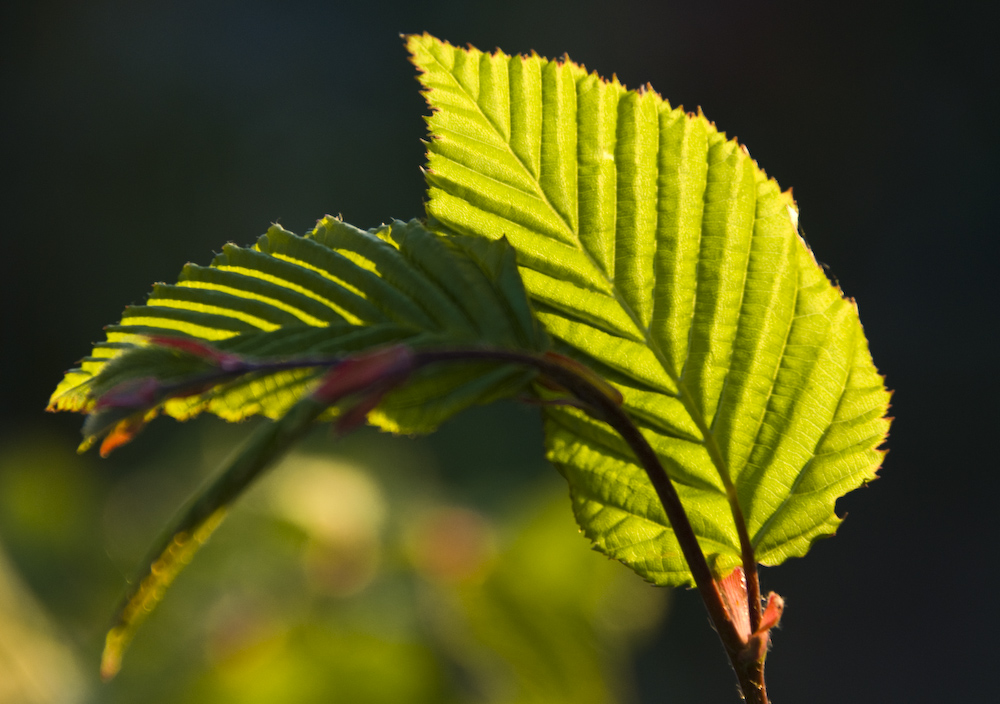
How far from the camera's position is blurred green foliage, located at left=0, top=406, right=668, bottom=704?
1.25 metres

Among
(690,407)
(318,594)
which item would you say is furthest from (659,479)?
(318,594)

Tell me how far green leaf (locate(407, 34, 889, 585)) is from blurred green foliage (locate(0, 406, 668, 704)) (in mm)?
794

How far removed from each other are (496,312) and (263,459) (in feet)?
0.59

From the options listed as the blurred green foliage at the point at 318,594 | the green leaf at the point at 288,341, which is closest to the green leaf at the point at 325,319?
the green leaf at the point at 288,341

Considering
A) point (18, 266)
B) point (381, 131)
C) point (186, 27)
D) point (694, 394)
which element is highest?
point (186, 27)

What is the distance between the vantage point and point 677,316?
0.57 metres

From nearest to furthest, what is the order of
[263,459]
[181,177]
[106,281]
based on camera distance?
1. [263,459]
2. [106,281]
3. [181,177]

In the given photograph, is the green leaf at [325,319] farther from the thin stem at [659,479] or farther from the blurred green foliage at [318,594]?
the blurred green foliage at [318,594]

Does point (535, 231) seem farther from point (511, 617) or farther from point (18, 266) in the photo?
point (18, 266)

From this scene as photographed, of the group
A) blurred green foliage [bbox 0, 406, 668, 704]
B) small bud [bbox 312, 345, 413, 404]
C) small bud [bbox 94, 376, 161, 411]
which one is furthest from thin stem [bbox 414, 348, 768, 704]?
blurred green foliage [bbox 0, 406, 668, 704]

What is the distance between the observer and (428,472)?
8.37 feet

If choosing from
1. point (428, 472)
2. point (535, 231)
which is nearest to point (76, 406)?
point (535, 231)

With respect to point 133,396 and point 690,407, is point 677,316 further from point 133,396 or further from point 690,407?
point 133,396

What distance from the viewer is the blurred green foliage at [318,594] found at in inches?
49.4
